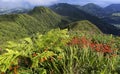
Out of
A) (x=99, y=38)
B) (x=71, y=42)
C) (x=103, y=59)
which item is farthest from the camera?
(x=99, y=38)

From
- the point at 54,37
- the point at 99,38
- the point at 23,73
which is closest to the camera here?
the point at 23,73

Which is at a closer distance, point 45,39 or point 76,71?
point 76,71

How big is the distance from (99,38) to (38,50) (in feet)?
16.8

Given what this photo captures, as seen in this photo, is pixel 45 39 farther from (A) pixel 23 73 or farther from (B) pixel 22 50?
(A) pixel 23 73

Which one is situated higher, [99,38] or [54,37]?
[54,37]

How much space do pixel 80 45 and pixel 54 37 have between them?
1008mm

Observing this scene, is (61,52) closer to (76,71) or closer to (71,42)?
(76,71)

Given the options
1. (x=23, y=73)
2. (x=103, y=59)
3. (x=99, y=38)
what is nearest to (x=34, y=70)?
(x=23, y=73)

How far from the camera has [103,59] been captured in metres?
8.45

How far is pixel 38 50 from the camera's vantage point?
8.72 metres

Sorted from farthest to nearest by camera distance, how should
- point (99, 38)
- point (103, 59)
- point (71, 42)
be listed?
point (99, 38)
point (71, 42)
point (103, 59)

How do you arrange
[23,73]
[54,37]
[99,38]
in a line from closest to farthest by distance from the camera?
[23,73], [54,37], [99,38]

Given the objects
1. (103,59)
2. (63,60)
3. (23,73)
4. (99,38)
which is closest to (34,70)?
(23,73)

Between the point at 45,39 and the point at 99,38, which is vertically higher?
the point at 45,39
